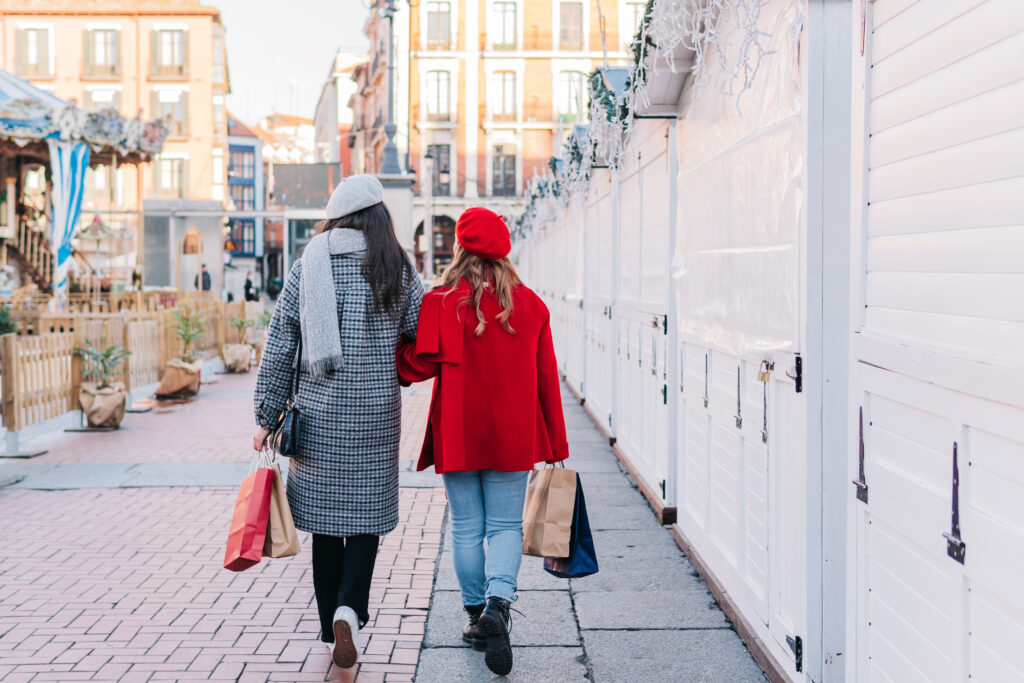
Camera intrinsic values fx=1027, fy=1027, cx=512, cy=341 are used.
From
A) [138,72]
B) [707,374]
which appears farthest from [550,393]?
[138,72]

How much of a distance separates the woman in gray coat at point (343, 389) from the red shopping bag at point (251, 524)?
7.2 inches

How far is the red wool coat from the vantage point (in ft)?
13.0

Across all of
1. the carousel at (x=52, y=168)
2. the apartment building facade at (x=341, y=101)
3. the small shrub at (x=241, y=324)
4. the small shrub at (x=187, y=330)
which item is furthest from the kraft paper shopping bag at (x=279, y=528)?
the apartment building facade at (x=341, y=101)

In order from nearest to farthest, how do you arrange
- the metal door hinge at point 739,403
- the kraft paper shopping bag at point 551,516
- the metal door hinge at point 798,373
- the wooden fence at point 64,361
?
1. the metal door hinge at point 798,373
2. the kraft paper shopping bag at point 551,516
3. the metal door hinge at point 739,403
4. the wooden fence at point 64,361

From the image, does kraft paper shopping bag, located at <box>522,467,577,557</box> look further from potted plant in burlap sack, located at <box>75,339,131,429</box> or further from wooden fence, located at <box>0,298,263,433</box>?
potted plant in burlap sack, located at <box>75,339,131,429</box>

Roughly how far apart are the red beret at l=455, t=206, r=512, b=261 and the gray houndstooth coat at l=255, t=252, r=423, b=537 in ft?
1.39

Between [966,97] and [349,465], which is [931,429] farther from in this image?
[349,465]

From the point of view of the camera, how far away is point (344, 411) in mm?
3963

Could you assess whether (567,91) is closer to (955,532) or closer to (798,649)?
(798,649)

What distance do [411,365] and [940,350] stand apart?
219 cm

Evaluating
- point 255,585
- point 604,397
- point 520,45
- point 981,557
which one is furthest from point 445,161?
point 981,557

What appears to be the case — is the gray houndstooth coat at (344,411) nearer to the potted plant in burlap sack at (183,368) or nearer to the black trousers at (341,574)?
the black trousers at (341,574)

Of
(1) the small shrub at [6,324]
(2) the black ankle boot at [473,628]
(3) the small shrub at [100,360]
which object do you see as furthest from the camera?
(1) the small shrub at [6,324]

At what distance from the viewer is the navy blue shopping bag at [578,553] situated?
4.07m
